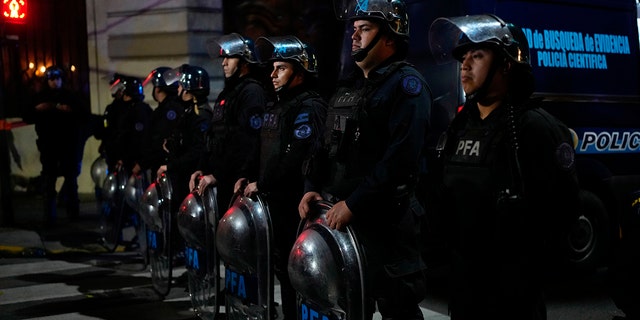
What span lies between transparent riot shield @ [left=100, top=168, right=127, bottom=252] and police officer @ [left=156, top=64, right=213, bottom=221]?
1.91 metres

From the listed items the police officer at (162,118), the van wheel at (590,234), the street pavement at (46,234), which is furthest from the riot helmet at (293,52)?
the street pavement at (46,234)

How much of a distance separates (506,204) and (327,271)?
2.95ft

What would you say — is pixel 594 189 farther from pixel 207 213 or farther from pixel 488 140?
pixel 488 140

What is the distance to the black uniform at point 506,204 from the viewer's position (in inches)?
121

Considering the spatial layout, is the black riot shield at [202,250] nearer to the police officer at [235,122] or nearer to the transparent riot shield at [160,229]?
the police officer at [235,122]

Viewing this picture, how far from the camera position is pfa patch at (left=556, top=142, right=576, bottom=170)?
3.06 m

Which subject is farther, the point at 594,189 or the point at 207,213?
the point at 594,189

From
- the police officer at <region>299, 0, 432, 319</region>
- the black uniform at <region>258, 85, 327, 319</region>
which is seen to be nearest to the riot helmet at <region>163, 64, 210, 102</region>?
the black uniform at <region>258, 85, 327, 319</region>

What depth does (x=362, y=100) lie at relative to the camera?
12.4ft

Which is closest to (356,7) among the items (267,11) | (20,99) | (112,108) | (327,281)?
(327,281)

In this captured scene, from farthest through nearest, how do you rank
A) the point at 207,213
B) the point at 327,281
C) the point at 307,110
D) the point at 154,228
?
1. the point at 154,228
2. the point at 207,213
3. the point at 307,110
4. the point at 327,281

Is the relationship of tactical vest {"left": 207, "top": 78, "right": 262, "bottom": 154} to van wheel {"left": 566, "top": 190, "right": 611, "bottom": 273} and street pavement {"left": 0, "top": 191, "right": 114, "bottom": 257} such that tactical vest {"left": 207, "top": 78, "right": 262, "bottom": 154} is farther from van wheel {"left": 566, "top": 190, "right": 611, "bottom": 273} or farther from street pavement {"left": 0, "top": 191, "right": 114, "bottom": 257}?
street pavement {"left": 0, "top": 191, "right": 114, "bottom": 257}

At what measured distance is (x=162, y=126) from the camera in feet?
24.4

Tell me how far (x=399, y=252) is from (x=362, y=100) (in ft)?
2.40
